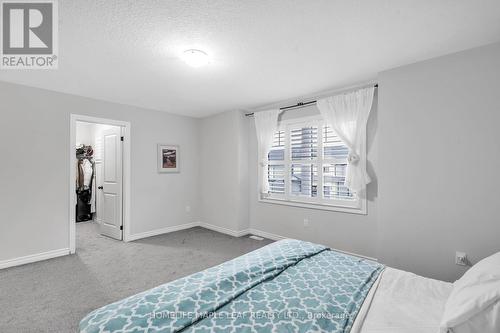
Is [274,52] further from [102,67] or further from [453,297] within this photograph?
[453,297]

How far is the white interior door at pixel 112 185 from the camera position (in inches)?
161

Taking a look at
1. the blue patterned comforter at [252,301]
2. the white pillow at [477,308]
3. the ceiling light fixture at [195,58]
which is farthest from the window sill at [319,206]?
the ceiling light fixture at [195,58]

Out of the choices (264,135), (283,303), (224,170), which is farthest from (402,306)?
(224,170)

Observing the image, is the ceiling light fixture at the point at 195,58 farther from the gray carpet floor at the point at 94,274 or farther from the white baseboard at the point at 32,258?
the white baseboard at the point at 32,258

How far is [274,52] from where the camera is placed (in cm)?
223

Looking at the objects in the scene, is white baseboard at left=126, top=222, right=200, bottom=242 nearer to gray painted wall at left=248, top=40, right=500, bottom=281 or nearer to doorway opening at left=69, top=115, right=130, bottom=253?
doorway opening at left=69, top=115, right=130, bottom=253

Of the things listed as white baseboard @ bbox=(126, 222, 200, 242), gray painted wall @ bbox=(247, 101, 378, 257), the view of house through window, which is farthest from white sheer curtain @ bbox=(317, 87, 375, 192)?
white baseboard @ bbox=(126, 222, 200, 242)

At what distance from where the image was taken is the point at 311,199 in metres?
3.65

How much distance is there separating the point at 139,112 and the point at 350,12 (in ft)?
12.2

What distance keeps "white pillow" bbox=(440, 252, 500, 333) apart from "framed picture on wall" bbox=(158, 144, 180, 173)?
14.3 ft

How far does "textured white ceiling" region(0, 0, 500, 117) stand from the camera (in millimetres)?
1638

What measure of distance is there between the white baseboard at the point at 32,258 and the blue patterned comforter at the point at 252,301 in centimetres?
287

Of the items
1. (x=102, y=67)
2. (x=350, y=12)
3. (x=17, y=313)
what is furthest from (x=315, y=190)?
(x=17, y=313)

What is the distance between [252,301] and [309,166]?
270 centimetres
